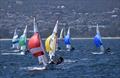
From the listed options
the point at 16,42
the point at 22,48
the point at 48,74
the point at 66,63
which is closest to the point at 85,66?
the point at 66,63

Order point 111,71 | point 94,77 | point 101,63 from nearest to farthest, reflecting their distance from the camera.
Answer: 1. point 94,77
2. point 111,71
3. point 101,63

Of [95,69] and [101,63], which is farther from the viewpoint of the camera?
[101,63]

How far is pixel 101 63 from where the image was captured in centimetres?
11706

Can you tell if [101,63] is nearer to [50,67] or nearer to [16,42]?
[50,67]

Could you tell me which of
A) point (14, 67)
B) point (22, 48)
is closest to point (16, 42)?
point (22, 48)

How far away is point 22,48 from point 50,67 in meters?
53.6

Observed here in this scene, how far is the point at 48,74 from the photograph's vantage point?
95250 mm

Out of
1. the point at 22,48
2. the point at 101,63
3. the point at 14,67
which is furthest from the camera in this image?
the point at 22,48

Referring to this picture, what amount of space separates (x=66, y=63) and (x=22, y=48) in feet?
134

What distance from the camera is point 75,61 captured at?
401 feet

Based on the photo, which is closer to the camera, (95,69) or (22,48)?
(95,69)

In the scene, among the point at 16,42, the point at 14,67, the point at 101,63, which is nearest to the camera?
the point at 14,67

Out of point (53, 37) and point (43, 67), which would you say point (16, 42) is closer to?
point (53, 37)

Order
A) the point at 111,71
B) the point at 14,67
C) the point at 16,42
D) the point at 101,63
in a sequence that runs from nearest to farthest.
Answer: the point at 111,71, the point at 14,67, the point at 101,63, the point at 16,42
